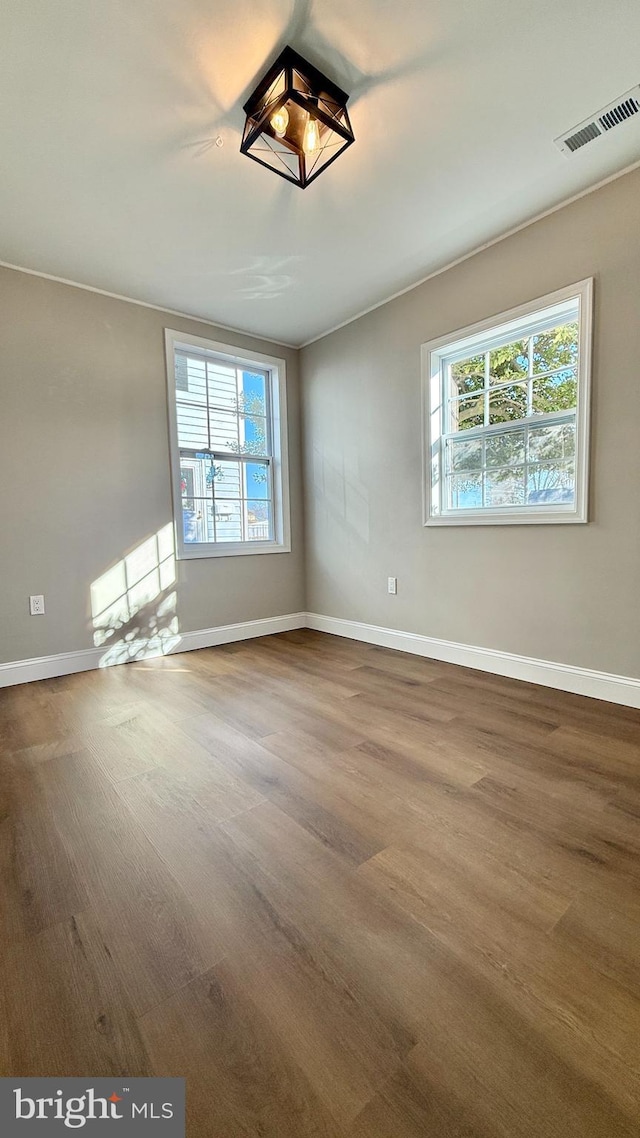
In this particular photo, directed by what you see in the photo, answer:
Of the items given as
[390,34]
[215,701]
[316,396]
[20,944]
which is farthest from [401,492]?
[20,944]

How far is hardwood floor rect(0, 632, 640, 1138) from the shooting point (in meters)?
0.73

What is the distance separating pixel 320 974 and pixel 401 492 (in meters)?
2.81

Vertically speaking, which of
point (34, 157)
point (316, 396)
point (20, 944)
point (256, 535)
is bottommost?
point (20, 944)

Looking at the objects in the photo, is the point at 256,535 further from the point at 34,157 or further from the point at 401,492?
the point at 34,157

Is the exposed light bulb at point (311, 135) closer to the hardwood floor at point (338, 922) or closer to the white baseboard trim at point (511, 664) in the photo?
the hardwood floor at point (338, 922)

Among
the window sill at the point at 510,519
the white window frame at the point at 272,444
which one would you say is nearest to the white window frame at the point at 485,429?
the window sill at the point at 510,519

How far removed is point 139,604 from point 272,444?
6.12 ft

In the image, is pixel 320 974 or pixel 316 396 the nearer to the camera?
pixel 320 974

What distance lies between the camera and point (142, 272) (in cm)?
278

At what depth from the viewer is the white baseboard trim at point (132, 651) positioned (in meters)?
2.81

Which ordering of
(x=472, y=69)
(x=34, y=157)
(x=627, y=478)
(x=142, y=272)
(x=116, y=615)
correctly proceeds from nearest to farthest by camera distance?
(x=472, y=69), (x=34, y=157), (x=627, y=478), (x=142, y=272), (x=116, y=615)

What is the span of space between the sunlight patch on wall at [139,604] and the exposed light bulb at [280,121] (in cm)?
241

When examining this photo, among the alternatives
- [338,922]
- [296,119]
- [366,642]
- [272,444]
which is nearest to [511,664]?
[366,642]

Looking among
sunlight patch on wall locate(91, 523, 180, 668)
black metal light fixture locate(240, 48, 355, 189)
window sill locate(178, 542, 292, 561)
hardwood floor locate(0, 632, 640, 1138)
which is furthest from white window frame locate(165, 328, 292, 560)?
hardwood floor locate(0, 632, 640, 1138)
